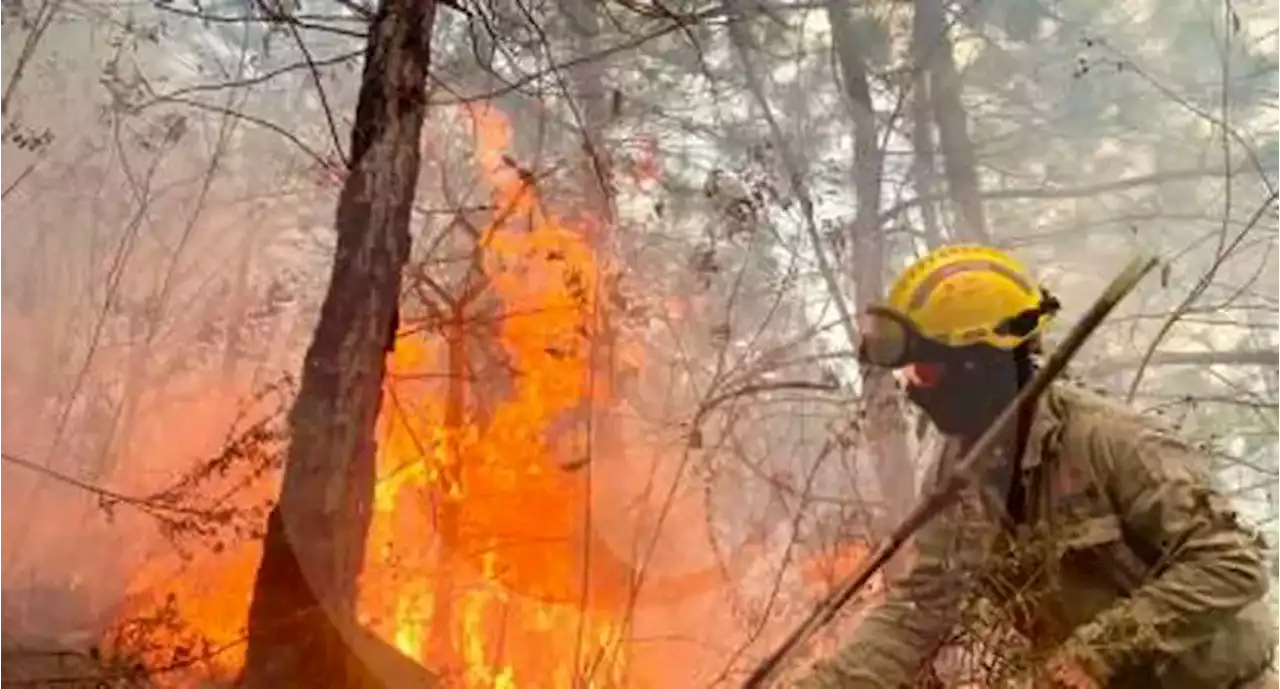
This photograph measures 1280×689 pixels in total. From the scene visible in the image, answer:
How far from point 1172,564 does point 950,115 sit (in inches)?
213

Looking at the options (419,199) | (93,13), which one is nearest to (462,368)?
(419,199)

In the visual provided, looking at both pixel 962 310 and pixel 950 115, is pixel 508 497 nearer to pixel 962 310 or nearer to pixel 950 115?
pixel 962 310

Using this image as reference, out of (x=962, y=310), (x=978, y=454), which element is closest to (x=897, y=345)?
(x=962, y=310)

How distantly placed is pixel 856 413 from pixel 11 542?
3681 mm

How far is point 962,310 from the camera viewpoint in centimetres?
288

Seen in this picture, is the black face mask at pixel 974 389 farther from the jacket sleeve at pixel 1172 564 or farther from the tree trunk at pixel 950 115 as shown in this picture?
the tree trunk at pixel 950 115

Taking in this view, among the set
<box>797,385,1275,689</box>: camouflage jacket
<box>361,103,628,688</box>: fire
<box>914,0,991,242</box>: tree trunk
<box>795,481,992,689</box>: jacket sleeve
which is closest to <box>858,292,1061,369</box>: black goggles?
<box>797,385,1275,689</box>: camouflage jacket

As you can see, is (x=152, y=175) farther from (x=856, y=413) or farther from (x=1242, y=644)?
(x=1242, y=644)

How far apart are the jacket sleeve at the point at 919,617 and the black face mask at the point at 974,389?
0.16 meters

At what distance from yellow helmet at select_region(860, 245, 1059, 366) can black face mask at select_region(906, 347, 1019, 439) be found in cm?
4

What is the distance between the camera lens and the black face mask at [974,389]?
2894 mm

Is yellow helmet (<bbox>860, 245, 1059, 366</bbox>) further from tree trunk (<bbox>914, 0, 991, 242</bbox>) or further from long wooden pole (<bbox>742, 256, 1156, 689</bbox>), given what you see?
tree trunk (<bbox>914, 0, 991, 242</bbox>)

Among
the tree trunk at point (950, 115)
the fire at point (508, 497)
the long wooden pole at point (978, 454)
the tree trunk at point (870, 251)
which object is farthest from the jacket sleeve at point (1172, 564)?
the tree trunk at point (950, 115)

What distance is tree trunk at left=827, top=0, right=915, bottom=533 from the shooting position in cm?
634
